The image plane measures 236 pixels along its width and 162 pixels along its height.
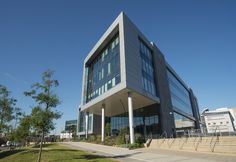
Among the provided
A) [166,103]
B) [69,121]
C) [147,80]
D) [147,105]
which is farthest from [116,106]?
[69,121]

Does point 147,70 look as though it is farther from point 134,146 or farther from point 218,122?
point 218,122

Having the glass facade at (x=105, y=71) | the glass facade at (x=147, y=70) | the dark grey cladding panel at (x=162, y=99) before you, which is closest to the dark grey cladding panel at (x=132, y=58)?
the glass facade at (x=147, y=70)

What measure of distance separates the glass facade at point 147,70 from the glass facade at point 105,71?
585 cm

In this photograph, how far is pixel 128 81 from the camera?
99.8ft

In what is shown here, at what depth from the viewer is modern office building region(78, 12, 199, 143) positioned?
32.4 metres

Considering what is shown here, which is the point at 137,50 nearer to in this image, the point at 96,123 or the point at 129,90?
the point at 129,90

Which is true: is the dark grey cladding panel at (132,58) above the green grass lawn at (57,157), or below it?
above

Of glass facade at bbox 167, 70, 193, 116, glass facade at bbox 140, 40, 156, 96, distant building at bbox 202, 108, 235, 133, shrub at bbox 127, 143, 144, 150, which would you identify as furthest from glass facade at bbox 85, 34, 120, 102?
glass facade at bbox 167, 70, 193, 116

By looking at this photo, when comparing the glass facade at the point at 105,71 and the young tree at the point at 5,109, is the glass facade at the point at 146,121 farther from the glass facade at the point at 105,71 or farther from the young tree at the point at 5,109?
the young tree at the point at 5,109

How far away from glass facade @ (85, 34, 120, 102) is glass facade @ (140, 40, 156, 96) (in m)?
5.85

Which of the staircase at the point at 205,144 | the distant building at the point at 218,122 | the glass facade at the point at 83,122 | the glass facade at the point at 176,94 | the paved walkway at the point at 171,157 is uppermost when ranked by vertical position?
the glass facade at the point at 176,94

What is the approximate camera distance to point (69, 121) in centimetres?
13812

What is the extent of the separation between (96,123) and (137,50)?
30042mm

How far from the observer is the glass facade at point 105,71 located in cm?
3558
